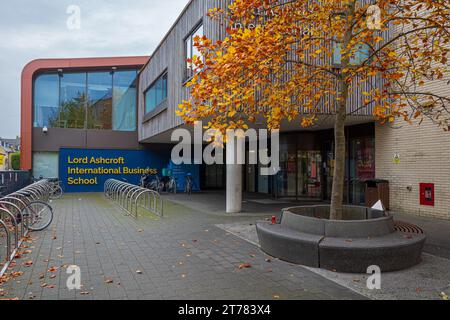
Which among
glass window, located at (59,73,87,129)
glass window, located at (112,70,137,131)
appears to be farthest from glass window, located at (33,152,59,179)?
glass window, located at (112,70,137,131)

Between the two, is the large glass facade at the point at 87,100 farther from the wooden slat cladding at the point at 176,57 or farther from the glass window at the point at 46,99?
the wooden slat cladding at the point at 176,57

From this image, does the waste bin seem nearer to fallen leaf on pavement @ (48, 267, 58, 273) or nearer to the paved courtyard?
the paved courtyard

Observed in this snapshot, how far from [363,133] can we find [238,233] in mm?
7053

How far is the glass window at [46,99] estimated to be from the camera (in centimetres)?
1986

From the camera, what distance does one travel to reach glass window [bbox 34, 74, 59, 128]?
1986 centimetres

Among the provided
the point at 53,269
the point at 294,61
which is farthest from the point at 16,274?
the point at 294,61

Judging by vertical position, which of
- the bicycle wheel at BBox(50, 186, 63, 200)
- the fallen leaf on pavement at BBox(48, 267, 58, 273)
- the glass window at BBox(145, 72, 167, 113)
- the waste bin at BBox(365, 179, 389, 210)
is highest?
the glass window at BBox(145, 72, 167, 113)

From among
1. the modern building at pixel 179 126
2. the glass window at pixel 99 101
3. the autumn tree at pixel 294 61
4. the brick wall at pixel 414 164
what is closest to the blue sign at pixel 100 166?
the modern building at pixel 179 126

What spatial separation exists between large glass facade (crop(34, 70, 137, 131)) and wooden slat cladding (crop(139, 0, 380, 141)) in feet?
11.0

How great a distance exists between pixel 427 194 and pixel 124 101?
1661cm

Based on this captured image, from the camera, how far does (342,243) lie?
5.16m

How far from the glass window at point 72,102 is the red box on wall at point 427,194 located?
16.9 meters
